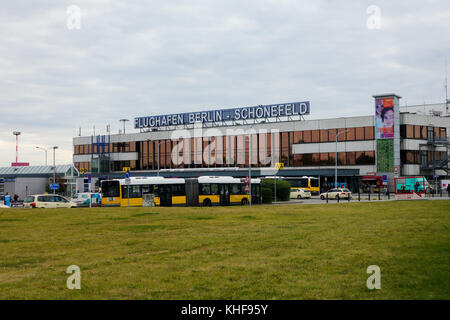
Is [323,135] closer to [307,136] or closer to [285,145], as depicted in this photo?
[307,136]

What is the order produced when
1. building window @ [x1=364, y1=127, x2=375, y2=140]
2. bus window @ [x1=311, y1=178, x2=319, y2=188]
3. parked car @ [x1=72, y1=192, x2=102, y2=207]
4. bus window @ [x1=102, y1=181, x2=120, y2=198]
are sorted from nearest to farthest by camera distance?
bus window @ [x1=102, y1=181, x2=120, y2=198]
parked car @ [x1=72, y1=192, x2=102, y2=207]
bus window @ [x1=311, y1=178, x2=319, y2=188]
building window @ [x1=364, y1=127, x2=375, y2=140]

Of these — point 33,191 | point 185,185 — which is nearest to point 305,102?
point 185,185

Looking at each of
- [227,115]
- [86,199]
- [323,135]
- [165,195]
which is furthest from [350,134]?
[86,199]

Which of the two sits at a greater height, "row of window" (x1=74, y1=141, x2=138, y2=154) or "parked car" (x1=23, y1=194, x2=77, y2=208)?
"row of window" (x1=74, y1=141, x2=138, y2=154)

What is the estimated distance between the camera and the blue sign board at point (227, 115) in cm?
8600

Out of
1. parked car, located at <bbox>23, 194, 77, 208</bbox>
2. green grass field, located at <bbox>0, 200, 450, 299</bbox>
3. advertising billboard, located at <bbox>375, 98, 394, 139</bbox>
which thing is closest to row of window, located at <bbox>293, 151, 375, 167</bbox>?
advertising billboard, located at <bbox>375, 98, 394, 139</bbox>

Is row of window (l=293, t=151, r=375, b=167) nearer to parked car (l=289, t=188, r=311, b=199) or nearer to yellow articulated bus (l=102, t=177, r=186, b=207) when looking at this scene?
parked car (l=289, t=188, r=311, b=199)

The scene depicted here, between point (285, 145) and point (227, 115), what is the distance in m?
12.9

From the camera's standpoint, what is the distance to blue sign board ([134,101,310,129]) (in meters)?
86.0

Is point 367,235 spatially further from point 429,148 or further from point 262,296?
point 429,148

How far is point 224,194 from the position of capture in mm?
44125

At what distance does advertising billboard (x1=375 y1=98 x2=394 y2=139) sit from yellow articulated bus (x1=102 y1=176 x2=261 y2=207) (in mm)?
40303

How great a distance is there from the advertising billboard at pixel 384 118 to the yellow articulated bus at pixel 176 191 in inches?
1587

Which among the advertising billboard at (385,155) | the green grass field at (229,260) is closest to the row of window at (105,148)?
the advertising billboard at (385,155)
